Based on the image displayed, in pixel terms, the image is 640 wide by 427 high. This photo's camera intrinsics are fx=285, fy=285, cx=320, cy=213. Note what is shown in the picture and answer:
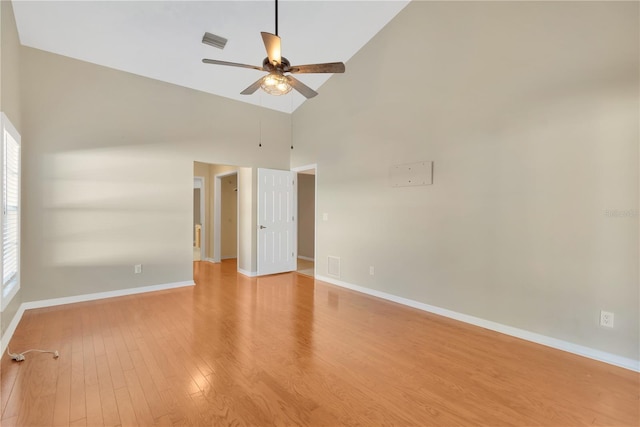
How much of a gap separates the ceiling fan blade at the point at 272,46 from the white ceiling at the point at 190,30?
145 centimetres

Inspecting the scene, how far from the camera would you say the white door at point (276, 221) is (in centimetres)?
572

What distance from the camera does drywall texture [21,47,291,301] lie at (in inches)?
147

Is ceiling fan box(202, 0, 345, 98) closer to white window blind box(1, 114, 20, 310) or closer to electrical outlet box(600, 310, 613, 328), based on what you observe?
white window blind box(1, 114, 20, 310)

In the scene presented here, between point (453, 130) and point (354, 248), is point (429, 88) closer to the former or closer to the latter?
point (453, 130)

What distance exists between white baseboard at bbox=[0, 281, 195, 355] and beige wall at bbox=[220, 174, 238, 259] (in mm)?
2620

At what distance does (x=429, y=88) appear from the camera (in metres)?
3.77

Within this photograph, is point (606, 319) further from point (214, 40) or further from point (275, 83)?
point (214, 40)

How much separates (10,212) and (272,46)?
320 centimetres

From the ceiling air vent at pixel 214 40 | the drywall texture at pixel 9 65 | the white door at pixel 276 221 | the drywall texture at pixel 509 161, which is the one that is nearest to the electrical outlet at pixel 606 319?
the drywall texture at pixel 509 161

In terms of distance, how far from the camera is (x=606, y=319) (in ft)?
8.37

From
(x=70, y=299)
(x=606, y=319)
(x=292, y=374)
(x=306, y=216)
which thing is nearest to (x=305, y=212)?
(x=306, y=216)

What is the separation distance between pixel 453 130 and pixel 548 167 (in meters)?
1.09

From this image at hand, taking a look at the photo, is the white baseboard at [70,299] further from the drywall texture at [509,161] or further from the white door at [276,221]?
the drywall texture at [509,161]

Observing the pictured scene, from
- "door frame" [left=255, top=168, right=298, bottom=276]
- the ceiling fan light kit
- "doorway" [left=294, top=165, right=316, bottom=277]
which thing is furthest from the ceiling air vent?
"doorway" [left=294, top=165, right=316, bottom=277]
